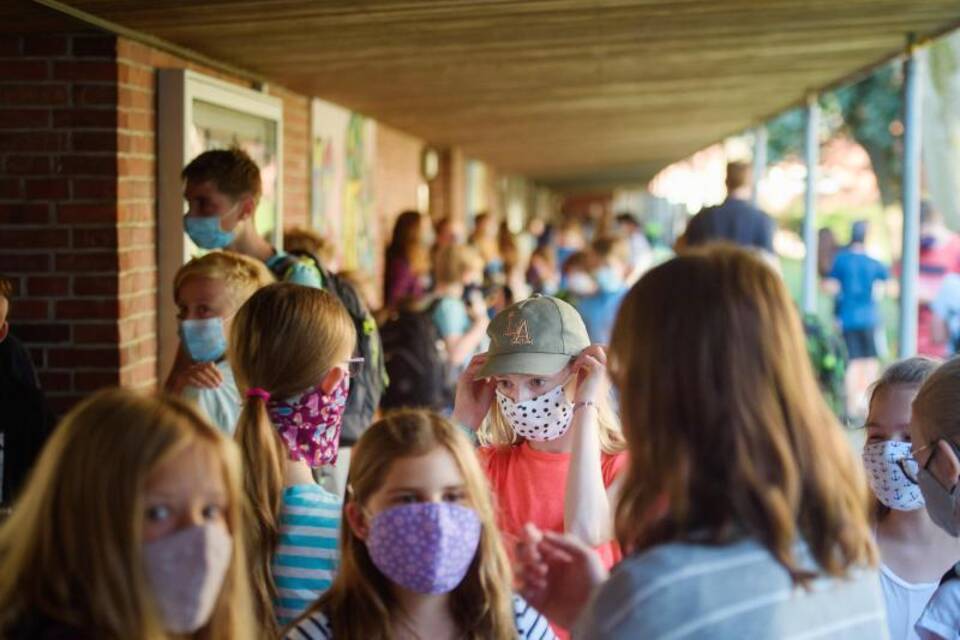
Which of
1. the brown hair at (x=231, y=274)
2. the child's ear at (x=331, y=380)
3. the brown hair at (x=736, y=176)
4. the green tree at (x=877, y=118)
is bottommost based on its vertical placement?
the child's ear at (x=331, y=380)

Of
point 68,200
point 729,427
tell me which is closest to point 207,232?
point 68,200

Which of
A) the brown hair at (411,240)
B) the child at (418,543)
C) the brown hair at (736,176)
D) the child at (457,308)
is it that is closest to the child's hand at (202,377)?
the child at (418,543)

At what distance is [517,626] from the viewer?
8.74 ft

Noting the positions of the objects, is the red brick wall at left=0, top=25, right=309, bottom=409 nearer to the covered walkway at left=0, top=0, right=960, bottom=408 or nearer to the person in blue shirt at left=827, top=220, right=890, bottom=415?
the covered walkway at left=0, top=0, right=960, bottom=408

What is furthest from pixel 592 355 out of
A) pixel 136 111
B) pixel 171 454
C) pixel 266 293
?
pixel 136 111

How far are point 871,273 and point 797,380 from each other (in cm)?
1116

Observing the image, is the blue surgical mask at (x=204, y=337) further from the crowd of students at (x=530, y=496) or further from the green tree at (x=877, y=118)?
the green tree at (x=877, y=118)

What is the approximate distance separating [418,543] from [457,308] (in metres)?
5.26

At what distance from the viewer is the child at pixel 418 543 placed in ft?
8.12

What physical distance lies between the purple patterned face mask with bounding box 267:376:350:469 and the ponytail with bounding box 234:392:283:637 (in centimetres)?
4

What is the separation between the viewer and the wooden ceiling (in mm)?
5254

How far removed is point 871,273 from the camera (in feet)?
41.8

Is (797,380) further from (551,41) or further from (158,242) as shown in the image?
(551,41)

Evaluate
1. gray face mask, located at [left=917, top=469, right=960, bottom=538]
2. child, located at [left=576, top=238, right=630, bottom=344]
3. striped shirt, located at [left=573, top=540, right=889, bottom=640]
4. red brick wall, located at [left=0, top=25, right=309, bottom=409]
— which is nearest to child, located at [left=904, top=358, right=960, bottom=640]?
gray face mask, located at [left=917, top=469, right=960, bottom=538]
